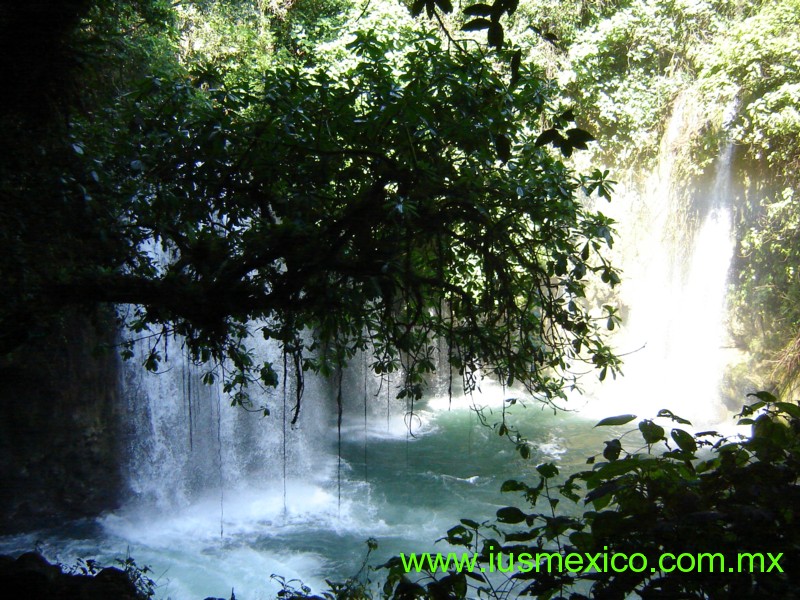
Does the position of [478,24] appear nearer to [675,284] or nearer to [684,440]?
[684,440]

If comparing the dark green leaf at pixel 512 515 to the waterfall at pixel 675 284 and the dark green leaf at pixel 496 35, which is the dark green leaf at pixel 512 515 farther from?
the waterfall at pixel 675 284

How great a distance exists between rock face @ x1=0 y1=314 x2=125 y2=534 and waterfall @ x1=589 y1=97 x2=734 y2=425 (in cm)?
881

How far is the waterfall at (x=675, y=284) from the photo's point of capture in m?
11.8

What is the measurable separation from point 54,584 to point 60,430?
445 cm

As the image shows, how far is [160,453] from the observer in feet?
29.6

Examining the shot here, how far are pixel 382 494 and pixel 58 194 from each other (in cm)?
691

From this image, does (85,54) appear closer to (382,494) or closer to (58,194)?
(58,194)

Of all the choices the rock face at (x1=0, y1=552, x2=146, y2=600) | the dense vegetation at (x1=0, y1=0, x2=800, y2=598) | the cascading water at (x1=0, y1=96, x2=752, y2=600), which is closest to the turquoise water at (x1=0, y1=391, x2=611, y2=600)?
the cascading water at (x1=0, y1=96, x2=752, y2=600)

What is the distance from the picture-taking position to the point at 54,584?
4.13 meters

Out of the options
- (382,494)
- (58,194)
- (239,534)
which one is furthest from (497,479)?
(58,194)

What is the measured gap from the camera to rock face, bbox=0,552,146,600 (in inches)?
153

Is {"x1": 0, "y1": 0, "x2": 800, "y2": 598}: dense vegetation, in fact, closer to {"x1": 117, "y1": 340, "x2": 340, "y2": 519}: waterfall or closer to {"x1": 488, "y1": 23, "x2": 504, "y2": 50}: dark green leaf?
{"x1": 488, "y1": 23, "x2": 504, "y2": 50}: dark green leaf

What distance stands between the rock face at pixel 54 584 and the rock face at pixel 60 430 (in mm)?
3193

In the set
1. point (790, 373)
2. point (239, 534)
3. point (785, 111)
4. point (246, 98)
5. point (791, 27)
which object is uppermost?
point (791, 27)
